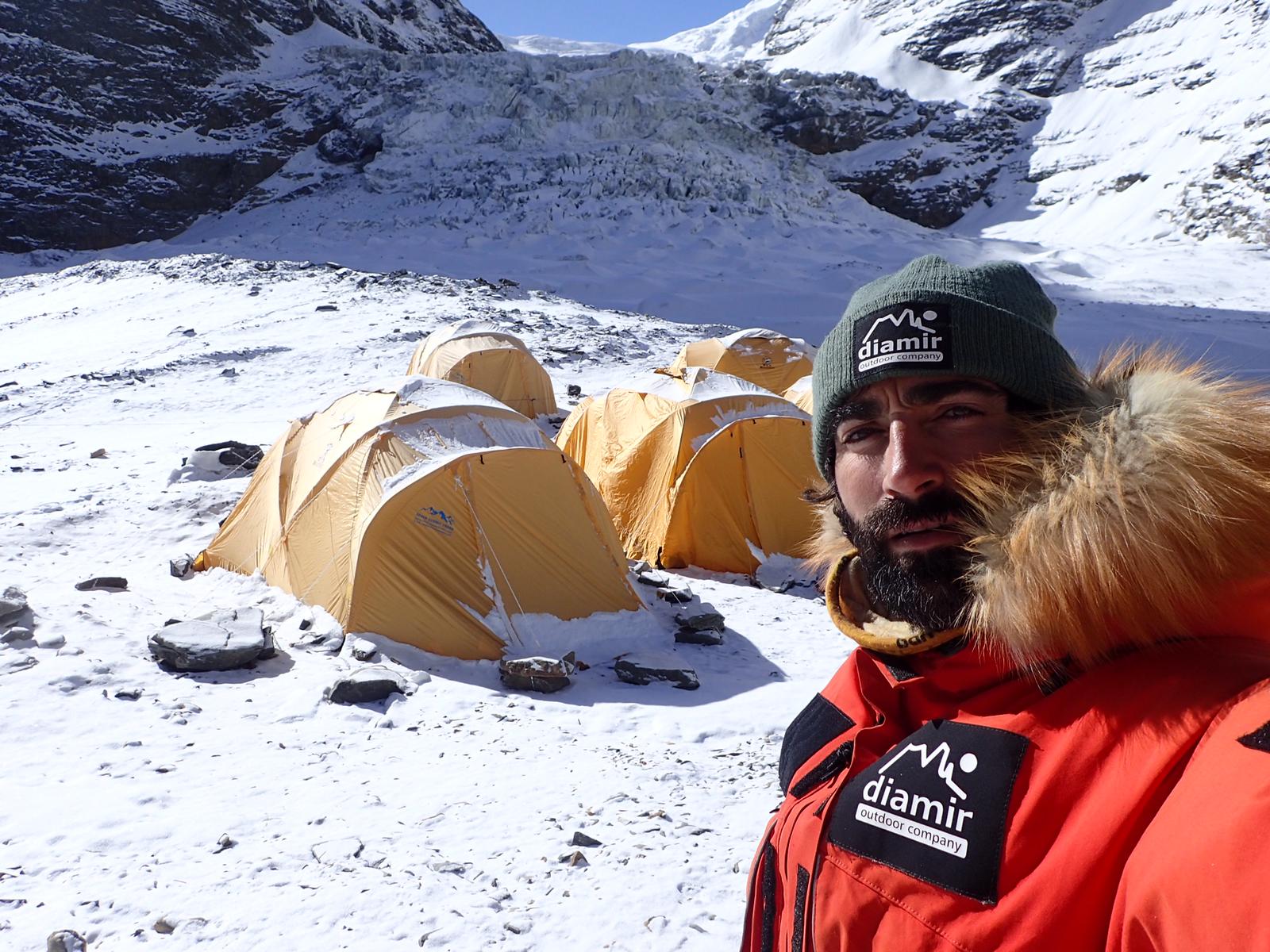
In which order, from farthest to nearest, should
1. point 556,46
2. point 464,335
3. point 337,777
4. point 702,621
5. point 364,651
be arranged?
point 556,46 → point 464,335 → point 702,621 → point 364,651 → point 337,777

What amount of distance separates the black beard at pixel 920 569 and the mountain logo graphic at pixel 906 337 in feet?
0.86

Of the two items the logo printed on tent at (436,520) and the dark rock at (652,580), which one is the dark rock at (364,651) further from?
the dark rock at (652,580)

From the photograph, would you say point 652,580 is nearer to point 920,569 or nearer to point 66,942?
point 66,942

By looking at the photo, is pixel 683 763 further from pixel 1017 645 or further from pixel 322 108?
pixel 322 108

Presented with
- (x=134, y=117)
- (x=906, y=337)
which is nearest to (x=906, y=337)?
(x=906, y=337)

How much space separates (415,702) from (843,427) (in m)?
4.66

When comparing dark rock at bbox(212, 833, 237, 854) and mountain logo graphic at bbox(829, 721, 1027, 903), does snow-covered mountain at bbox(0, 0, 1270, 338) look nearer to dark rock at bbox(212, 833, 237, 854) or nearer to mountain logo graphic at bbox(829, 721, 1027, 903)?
dark rock at bbox(212, 833, 237, 854)

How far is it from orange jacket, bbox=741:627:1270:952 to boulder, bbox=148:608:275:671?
5465 millimetres

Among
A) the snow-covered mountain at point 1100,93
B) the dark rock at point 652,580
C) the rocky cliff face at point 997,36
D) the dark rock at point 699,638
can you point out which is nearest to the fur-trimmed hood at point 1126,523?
the dark rock at point 699,638

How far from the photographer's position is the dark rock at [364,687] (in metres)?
5.45

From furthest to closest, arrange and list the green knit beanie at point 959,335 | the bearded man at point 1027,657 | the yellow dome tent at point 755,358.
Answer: the yellow dome tent at point 755,358 → the green knit beanie at point 959,335 → the bearded man at point 1027,657

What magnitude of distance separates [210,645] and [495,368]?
380 inches

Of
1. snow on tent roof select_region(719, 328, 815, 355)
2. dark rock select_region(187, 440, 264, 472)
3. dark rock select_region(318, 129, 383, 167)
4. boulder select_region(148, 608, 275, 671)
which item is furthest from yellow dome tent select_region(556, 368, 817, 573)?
dark rock select_region(318, 129, 383, 167)

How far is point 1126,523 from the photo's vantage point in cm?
109
